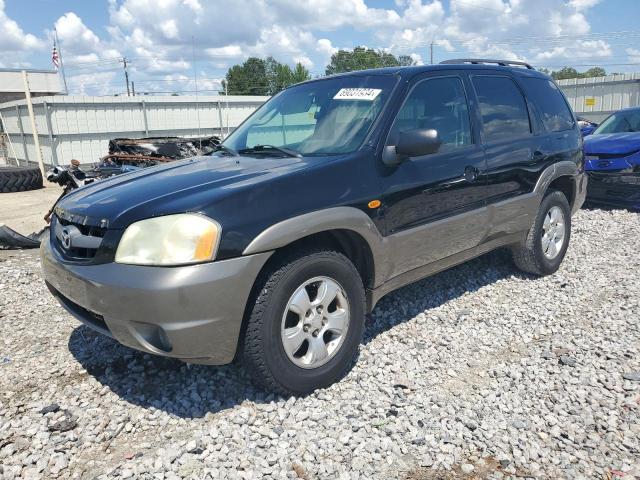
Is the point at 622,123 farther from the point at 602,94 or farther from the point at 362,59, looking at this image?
the point at 362,59

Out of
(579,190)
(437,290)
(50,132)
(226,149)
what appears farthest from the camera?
(50,132)

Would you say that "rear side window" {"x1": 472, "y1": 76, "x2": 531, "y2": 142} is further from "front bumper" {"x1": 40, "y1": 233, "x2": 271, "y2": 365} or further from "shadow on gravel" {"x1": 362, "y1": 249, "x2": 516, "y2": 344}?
"front bumper" {"x1": 40, "y1": 233, "x2": 271, "y2": 365}

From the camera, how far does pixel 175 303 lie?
249 centimetres

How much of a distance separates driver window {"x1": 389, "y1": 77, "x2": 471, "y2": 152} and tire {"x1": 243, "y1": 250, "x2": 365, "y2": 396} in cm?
108

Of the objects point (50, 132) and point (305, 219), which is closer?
point (305, 219)

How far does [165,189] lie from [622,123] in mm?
9277

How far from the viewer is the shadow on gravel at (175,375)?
3059 millimetres

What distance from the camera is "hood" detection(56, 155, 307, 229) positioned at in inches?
104

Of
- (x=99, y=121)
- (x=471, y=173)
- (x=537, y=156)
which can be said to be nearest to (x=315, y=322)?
(x=471, y=173)

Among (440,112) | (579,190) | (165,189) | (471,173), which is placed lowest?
(579,190)

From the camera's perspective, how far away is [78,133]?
1623 centimetres

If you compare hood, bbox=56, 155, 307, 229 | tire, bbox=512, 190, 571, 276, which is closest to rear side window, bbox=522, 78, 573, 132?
tire, bbox=512, 190, 571, 276

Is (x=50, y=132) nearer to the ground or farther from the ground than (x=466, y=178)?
farther from the ground

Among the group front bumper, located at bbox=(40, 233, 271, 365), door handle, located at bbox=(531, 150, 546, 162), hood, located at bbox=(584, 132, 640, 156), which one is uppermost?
door handle, located at bbox=(531, 150, 546, 162)
